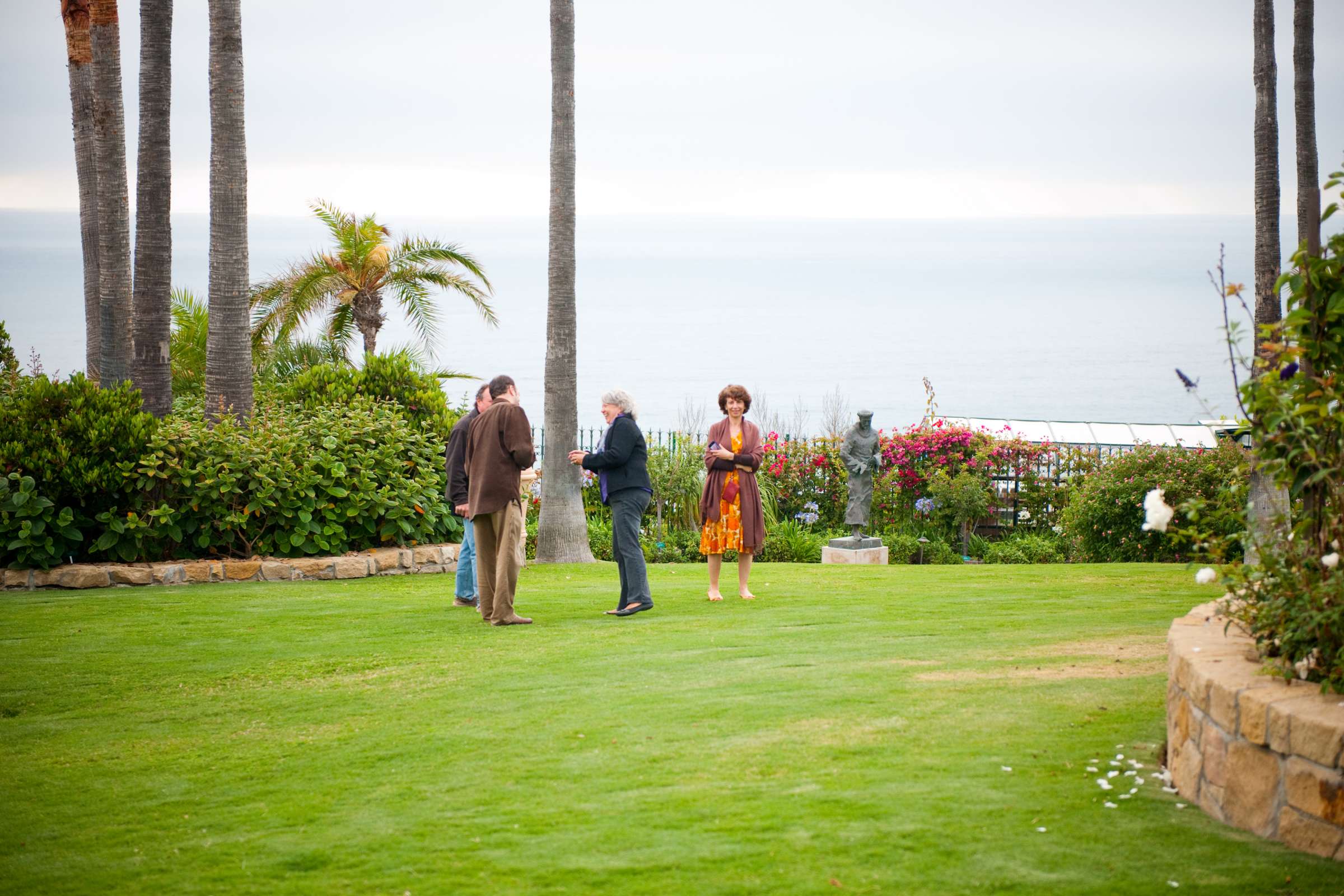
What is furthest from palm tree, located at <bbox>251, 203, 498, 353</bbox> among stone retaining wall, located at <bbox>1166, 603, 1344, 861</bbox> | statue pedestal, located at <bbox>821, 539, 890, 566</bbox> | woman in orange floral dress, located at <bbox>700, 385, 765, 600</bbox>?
stone retaining wall, located at <bbox>1166, 603, 1344, 861</bbox>

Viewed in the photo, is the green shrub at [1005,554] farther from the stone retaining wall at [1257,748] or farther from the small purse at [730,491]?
the stone retaining wall at [1257,748]

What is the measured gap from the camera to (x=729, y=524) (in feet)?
33.9

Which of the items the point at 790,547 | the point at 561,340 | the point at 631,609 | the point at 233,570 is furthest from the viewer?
the point at 790,547

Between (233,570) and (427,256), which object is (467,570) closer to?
(233,570)

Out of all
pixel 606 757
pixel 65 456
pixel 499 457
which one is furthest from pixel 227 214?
pixel 606 757

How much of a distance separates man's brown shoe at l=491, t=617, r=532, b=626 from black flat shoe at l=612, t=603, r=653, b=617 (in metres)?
0.74

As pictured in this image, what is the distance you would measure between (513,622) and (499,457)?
132cm

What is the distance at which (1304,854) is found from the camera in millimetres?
4109

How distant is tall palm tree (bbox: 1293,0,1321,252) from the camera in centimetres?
1377

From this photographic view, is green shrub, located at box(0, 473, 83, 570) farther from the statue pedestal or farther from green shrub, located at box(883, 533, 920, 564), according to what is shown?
green shrub, located at box(883, 533, 920, 564)

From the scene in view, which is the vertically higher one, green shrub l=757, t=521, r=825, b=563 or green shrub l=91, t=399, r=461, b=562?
green shrub l=91, t=399, r=461, b=562

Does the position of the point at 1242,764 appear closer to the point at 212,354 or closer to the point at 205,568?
the point at 205,568

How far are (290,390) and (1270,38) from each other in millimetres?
12322

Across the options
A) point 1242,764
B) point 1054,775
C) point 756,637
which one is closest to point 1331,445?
point 1242,764
